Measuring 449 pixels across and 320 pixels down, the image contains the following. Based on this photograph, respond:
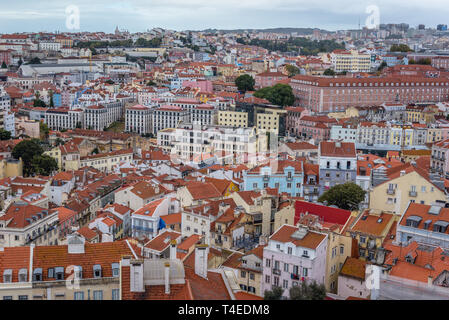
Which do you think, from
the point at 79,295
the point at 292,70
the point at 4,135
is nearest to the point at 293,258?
the point at 79,295

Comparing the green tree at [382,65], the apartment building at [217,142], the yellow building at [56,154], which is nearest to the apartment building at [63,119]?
the apartment building at [217,142]

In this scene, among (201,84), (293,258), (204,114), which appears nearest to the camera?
(293,258)

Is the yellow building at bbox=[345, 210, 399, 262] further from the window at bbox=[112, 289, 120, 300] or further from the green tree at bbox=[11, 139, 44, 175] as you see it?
the green tree at bbox=[11, 139, 44, 175]

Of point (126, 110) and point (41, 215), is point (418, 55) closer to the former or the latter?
point (126, 110)

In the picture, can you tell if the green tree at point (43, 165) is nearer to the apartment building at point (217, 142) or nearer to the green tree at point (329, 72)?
the apartment building at point (217, 142)

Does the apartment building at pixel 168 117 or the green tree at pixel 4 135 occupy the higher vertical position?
the apartment building at pixel 168 117

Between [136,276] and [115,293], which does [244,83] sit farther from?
[136,276]

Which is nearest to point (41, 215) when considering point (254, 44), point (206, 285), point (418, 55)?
point (206, 285)
